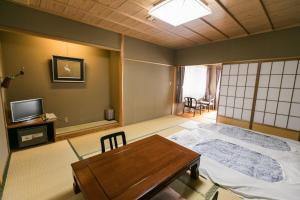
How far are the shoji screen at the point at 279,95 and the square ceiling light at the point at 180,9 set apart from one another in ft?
8.08

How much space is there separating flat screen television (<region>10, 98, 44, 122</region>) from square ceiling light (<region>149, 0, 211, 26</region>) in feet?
9.22

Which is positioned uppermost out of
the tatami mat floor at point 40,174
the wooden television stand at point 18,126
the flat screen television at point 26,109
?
the flat screen television at point 26,109

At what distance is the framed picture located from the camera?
3.08 meters

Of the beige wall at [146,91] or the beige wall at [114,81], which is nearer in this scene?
the beige wall at [114,81]

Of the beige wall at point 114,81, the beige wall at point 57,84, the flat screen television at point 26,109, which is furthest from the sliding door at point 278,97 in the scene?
the flat screen television at point 26,109

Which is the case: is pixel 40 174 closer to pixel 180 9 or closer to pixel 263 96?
pixel 180 9

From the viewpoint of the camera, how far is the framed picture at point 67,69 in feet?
10.1

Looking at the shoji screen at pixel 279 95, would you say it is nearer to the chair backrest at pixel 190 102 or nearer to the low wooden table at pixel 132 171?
the chair backrest at pixel 190 102

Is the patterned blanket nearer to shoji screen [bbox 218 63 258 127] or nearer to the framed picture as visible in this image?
shoji screen [bbox 218 63 258 127]

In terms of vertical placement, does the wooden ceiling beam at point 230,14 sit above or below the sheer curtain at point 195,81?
above

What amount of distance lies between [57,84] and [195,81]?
5663mm

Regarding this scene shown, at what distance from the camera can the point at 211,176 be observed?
1838mm

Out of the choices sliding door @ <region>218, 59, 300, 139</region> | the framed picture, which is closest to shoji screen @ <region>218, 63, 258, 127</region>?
sliding door @ <region>218, 59, 300, 139</region>

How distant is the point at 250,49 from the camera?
3475 millimetres
